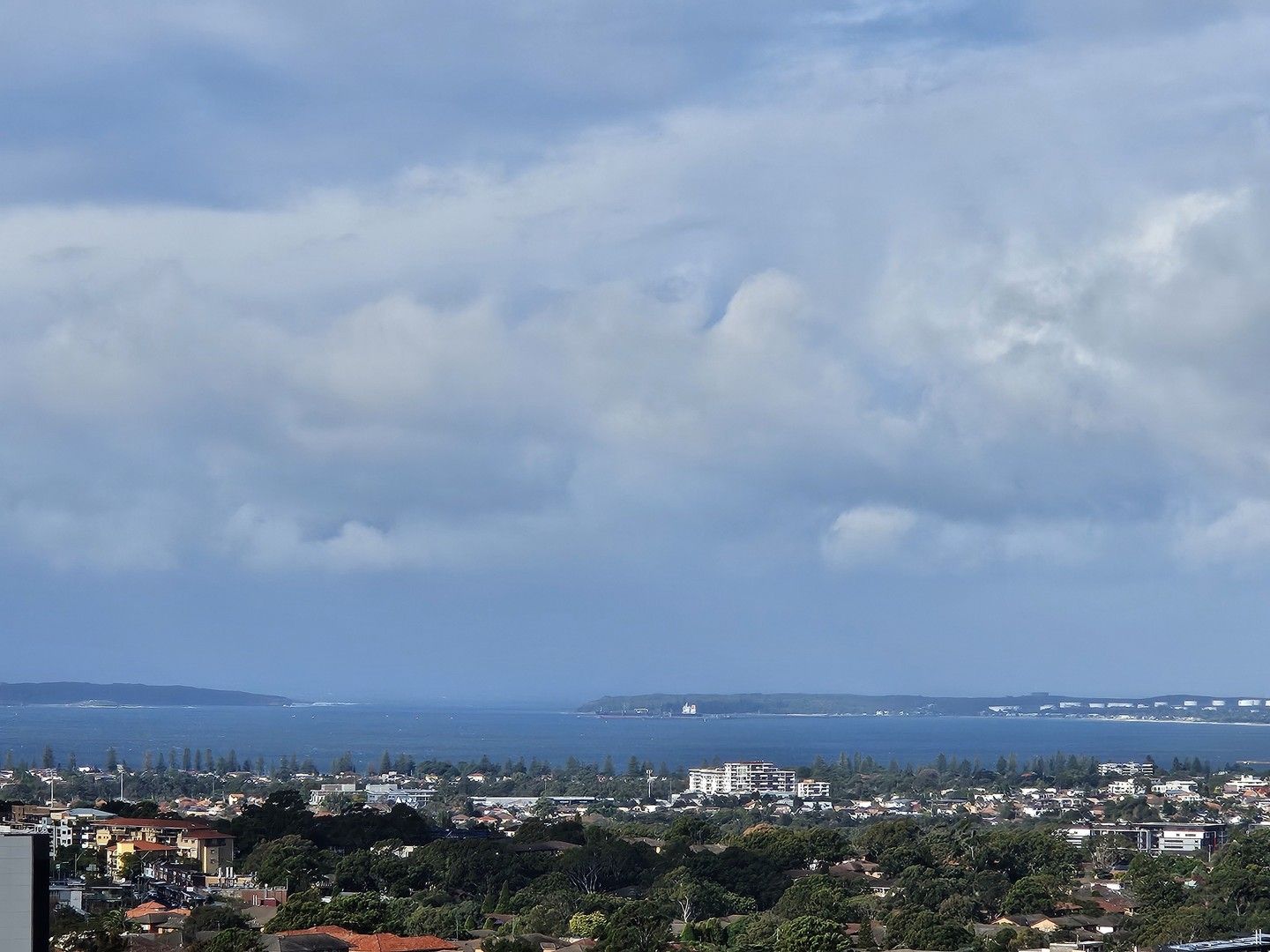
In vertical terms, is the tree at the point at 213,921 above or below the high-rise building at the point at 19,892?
below

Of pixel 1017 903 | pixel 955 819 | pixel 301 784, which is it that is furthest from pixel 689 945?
pixel 301 784

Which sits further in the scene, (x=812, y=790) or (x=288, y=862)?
(x=812, y=790)

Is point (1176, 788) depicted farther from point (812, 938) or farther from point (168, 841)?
point (812, 938)

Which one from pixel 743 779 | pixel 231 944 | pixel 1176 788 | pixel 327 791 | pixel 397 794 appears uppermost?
pixel 231 944

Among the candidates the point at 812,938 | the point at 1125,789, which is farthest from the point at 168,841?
the point at 1125,789

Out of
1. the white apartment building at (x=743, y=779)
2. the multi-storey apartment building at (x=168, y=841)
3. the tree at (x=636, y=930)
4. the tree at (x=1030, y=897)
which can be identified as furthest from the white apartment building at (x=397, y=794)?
the tree at (x=636, y=930)

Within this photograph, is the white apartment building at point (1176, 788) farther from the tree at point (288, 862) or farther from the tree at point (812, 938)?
the tree at point (812, 938)

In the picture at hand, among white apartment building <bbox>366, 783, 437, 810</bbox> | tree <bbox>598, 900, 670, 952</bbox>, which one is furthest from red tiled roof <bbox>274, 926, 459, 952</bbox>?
white apartment building <bbox>366, 783, 437, 810</bbox>
